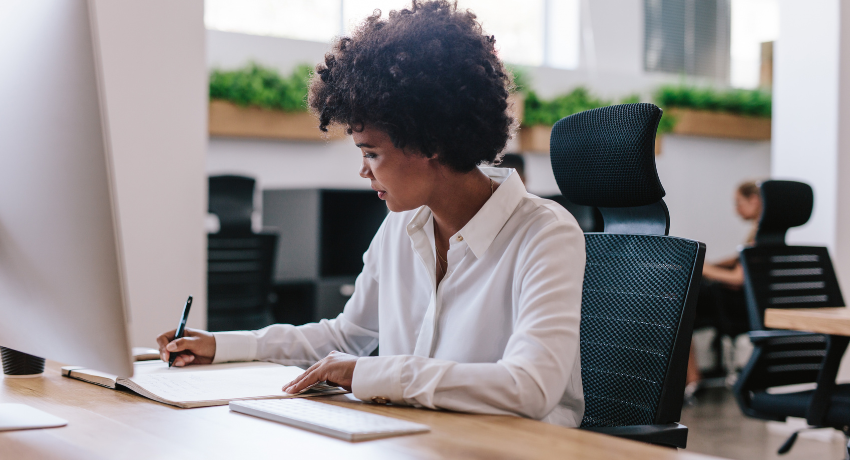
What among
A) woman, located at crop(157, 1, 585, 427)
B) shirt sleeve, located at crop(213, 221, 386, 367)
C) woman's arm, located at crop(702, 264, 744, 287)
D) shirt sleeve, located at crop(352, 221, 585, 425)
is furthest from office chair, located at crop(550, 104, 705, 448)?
woman's arm, located at crop(702, 264, 744, 287)

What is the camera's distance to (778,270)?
2885 mm

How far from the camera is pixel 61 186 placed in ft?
2.53

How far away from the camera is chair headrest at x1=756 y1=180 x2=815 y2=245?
2787mm

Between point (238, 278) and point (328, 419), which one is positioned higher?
point (328, 419)

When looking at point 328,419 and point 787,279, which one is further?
point 787,279

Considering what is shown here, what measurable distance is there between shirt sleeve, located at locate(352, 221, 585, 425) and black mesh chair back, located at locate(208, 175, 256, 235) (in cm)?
257

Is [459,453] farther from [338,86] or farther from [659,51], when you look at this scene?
[659,51]

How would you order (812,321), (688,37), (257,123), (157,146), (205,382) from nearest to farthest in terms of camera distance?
(205,382)
(812,321)
(157,146)
(257,123)
(688,37)

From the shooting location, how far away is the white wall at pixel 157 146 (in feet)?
7.77

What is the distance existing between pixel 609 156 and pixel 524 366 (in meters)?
0.50

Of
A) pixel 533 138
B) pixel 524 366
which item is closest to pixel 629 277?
pixel 524 366

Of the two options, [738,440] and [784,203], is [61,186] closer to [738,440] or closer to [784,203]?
[784,203]

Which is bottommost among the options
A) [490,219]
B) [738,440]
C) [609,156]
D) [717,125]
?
[738,440]

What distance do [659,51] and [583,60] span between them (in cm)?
79
